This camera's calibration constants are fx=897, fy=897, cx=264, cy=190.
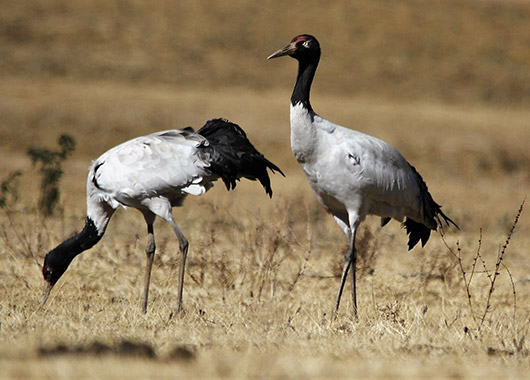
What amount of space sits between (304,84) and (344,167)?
76 centimetres

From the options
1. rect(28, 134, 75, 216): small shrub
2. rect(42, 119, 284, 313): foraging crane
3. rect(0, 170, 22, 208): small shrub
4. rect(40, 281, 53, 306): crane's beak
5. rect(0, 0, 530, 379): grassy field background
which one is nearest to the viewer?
rect(0, 0, 530, 379): grassy field background

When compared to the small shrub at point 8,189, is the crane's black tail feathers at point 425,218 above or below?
above

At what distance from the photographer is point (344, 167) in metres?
7.04

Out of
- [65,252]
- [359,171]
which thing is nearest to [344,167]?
[359,171]

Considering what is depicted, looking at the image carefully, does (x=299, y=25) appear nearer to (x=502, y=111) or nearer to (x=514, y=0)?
(x=502, y=111)

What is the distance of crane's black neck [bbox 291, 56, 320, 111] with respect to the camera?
281 inches

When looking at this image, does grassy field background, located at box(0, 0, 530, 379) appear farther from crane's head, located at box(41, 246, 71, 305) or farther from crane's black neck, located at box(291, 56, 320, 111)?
crane's black neck, located at box(291, 56, 320, 111)

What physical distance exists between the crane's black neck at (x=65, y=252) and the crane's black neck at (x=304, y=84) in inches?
80.8

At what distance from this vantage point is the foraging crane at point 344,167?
7.05 meters

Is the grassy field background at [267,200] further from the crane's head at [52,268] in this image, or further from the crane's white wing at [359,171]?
the crane's white wing at [359,171]

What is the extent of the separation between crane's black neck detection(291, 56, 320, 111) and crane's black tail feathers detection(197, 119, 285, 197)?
0.57 meters

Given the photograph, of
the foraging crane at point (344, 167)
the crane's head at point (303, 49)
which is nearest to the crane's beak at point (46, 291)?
the foraging crane at point (344, 167)

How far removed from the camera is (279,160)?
60.2 feet

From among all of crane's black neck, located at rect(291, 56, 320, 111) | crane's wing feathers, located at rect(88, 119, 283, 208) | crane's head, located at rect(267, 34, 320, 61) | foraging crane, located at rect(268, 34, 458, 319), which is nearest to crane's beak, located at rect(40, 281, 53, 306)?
crane's wing feathers, located at rect(88, 119, 283, 208)
